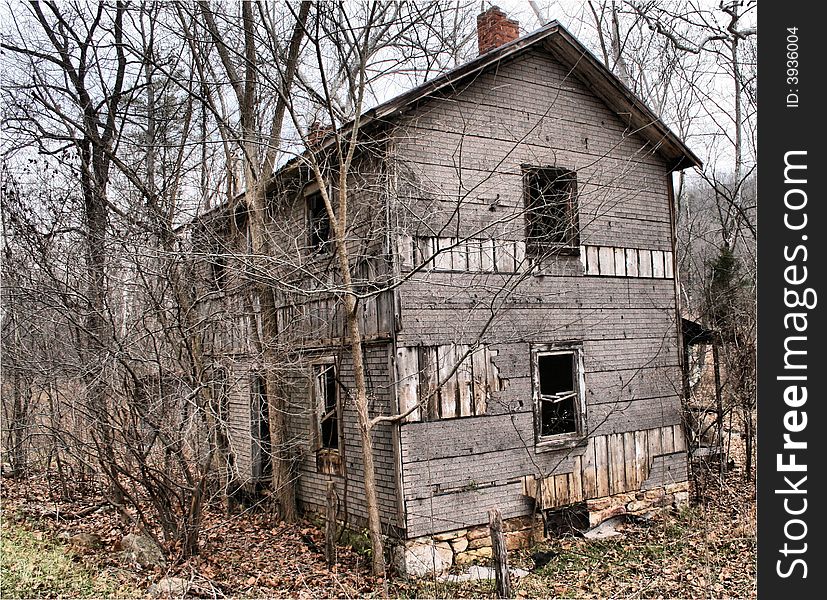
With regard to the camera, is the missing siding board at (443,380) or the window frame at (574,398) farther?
the window frame at (574,398)

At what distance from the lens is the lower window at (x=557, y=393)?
11102 millimetres

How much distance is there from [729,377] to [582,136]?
19.9 ft

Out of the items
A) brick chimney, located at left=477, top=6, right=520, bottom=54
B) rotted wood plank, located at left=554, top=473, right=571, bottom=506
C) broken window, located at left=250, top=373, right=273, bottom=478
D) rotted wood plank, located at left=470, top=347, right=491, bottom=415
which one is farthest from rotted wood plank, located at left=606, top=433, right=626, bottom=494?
brick chimney, located at left=477, top=6, right=520, bottom=54

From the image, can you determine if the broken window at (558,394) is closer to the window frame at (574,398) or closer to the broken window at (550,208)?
the window frame at (574,398)

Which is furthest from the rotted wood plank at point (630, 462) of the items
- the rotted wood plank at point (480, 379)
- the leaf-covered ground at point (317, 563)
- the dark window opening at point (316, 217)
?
the dark window opening at point (316, 217)

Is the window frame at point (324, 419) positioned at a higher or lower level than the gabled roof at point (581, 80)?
lower

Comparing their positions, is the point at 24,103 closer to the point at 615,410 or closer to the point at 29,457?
the point at 29,457

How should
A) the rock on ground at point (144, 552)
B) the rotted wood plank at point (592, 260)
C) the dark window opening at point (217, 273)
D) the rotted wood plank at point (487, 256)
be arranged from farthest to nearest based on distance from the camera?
the rotted wood plank at point (592, 260)
the rotted wood plank at point (487, 256)
the rock on ground at point (144, 552)
the dark window opening at point (217, 273)

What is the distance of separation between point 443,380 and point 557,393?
9.73 ft

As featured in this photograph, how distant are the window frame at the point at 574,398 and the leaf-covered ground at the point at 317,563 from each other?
1575 millimetres

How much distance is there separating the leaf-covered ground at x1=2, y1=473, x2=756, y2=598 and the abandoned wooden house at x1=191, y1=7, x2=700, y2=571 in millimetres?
629

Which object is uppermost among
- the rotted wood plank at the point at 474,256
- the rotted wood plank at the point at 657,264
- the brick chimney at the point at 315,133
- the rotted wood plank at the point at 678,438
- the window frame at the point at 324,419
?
the brick chimney at the point at 315,133

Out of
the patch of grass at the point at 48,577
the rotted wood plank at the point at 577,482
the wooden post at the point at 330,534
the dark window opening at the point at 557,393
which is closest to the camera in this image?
the patch of grass at the point at 48,577

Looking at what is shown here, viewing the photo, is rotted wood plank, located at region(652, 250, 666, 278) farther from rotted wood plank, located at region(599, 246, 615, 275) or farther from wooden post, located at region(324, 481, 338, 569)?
wooden post, located at region(324, 481, 338, 569)
